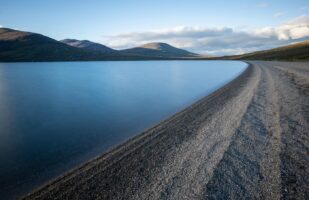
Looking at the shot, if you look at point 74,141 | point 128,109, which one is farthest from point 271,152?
point 128,109

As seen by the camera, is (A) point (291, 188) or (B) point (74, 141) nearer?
(A) point (291, 188)

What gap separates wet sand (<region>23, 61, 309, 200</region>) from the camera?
29.7 feet

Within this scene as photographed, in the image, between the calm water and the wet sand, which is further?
the calm water

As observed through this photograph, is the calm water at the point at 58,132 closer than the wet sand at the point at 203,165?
No

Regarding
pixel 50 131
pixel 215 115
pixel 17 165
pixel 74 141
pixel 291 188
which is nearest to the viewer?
pixel 291 188

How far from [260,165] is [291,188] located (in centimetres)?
208

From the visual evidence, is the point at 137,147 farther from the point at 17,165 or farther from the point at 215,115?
the point at 215,115

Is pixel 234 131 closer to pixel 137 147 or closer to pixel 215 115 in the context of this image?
pixel 215 115

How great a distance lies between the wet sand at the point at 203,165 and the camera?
356 inches

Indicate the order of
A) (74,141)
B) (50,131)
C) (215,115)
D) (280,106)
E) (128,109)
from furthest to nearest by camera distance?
(128,109), (280,106), (215,115), (50,131), (74,141)

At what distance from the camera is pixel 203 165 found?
11070 millimetres

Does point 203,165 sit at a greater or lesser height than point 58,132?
greater

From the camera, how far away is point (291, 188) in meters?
9.04

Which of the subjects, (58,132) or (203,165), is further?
(58,132)
